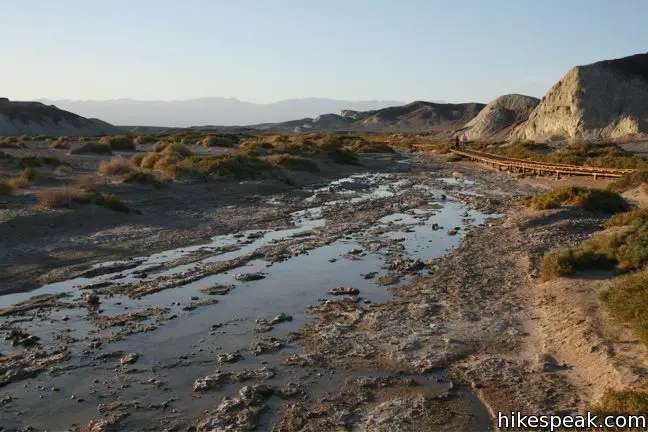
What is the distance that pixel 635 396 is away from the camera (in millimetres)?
6266

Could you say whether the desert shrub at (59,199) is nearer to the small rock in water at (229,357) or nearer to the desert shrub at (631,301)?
the small rock in water at (229,357)

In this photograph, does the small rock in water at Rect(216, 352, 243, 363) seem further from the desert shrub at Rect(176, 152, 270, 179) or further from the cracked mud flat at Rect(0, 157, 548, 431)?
the desert shrub at Rect(176, 152, 270, 179)

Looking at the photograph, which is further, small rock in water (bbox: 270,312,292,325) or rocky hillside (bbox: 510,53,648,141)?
rocky hillside (bbox: 510,53,648,141)

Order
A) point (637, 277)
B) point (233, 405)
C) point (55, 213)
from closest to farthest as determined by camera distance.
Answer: point (233, 405) < point (637, 277) < point (55, 213)

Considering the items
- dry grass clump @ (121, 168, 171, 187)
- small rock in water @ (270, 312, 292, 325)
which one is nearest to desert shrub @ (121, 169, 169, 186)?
dry grass clump @ (121, 168, 171, 187)

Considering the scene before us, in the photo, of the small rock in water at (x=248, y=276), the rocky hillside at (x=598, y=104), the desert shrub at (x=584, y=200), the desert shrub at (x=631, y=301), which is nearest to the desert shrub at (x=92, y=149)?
the desert shrub at (x=584, y=200)

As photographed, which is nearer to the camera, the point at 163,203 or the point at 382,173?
the point at 163,203

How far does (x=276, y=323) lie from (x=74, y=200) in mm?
12200

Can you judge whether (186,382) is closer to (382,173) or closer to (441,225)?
(441,225)

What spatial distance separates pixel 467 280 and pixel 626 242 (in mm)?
3401

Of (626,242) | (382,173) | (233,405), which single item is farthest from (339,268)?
(382,173)

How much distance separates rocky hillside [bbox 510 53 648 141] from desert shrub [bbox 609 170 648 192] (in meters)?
32.9

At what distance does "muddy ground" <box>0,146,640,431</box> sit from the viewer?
7.13 metres

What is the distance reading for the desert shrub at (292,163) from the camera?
37125 mm
